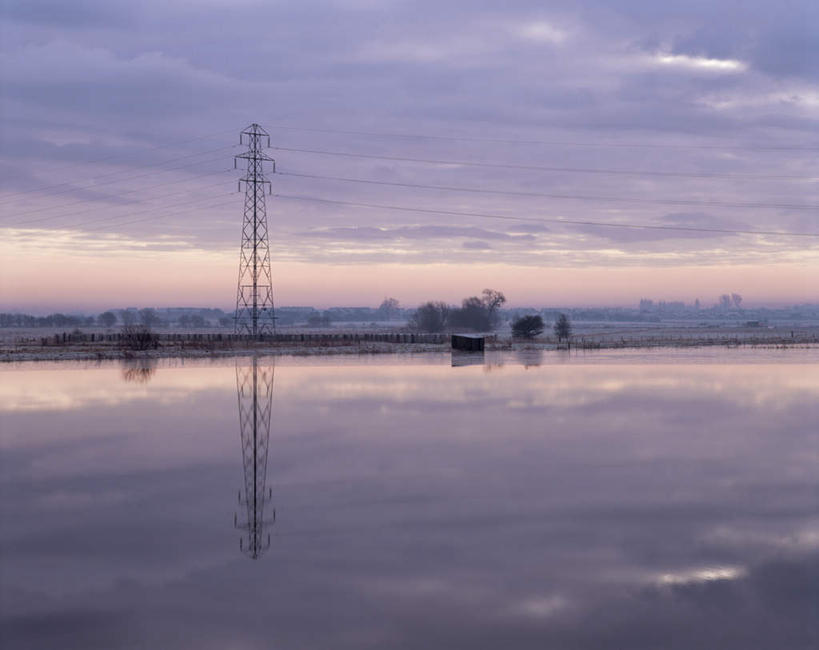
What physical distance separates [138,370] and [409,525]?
36559 mm

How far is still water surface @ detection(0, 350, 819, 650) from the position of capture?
436 inches

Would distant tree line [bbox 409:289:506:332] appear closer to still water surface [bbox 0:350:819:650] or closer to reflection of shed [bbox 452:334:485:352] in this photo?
reflection of shed [bbox 452:334:485:352]

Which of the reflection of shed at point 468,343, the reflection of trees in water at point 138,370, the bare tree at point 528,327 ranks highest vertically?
the bare tree at point 528,327

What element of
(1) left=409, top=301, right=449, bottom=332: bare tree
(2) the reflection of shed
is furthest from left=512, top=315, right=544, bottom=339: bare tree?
(1) left=409, top=301, right=449, bottom=332: bare tree

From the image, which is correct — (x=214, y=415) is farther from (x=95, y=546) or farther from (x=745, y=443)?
(x=745, y=443)

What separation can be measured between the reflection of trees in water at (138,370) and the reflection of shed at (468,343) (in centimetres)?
2893

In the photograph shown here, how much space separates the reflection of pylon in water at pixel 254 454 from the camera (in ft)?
48.7

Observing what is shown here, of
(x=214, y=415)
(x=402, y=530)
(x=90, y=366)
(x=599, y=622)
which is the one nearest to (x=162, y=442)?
(x=214, y=415)

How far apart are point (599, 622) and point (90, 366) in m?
46.6

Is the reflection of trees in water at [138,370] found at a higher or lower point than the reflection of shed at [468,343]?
lower

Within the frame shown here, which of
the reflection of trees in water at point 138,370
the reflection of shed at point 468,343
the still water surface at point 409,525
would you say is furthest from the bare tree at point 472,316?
the still water surface at point 409,525

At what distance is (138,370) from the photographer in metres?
48.4

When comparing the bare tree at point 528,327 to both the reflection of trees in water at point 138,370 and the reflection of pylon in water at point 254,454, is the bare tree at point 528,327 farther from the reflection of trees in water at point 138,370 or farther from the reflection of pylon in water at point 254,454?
the reflection of pylon in water at point 254,454

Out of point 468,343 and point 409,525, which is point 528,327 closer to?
point 468,343
